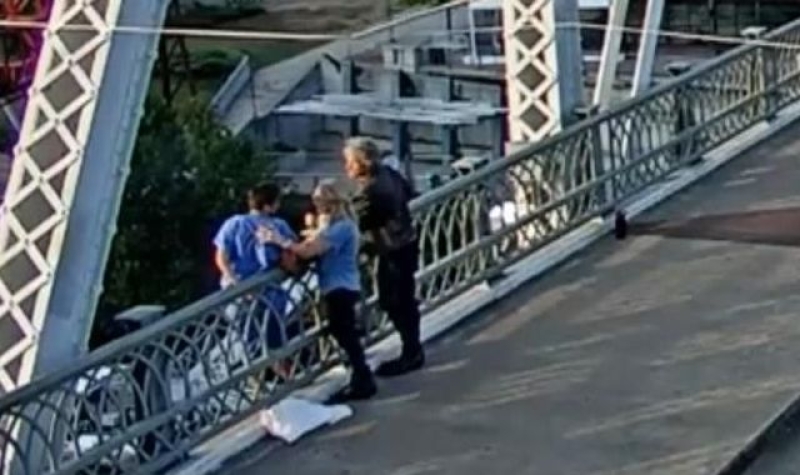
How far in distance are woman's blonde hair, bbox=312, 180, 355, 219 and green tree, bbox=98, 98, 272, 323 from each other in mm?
17602

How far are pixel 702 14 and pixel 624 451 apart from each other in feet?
118

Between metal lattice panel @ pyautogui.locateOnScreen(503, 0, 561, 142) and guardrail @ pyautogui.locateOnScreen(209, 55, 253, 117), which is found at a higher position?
metal lattice panel @ pyautogui.locateOnScreen(503, 0, 561, 142)

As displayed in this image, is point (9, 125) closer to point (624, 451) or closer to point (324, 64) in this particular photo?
point (324, 64)

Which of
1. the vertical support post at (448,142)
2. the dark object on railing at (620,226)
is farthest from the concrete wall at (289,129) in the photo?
the dark object on railing at (620,226)

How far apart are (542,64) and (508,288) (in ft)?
8.01

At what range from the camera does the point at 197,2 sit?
53.9 metres

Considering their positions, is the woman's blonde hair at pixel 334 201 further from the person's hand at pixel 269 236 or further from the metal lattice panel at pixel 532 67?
the metal lattice panel at pixel 532 67

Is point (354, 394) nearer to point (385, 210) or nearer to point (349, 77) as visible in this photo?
point (385, 210)

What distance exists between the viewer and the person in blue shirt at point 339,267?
10.7 m

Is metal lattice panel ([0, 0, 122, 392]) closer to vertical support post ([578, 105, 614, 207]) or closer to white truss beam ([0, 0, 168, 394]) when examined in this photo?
white truss beam ([0, 0, 168, 394])

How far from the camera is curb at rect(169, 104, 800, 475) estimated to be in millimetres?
10320

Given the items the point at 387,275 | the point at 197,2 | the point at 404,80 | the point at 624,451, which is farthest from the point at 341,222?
the point at 197,2

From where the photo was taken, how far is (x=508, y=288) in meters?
13.3

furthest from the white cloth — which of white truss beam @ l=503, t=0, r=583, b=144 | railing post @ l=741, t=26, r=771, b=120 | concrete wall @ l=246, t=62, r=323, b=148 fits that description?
concrete wall @ l=246, t=62, r=323, b=148
